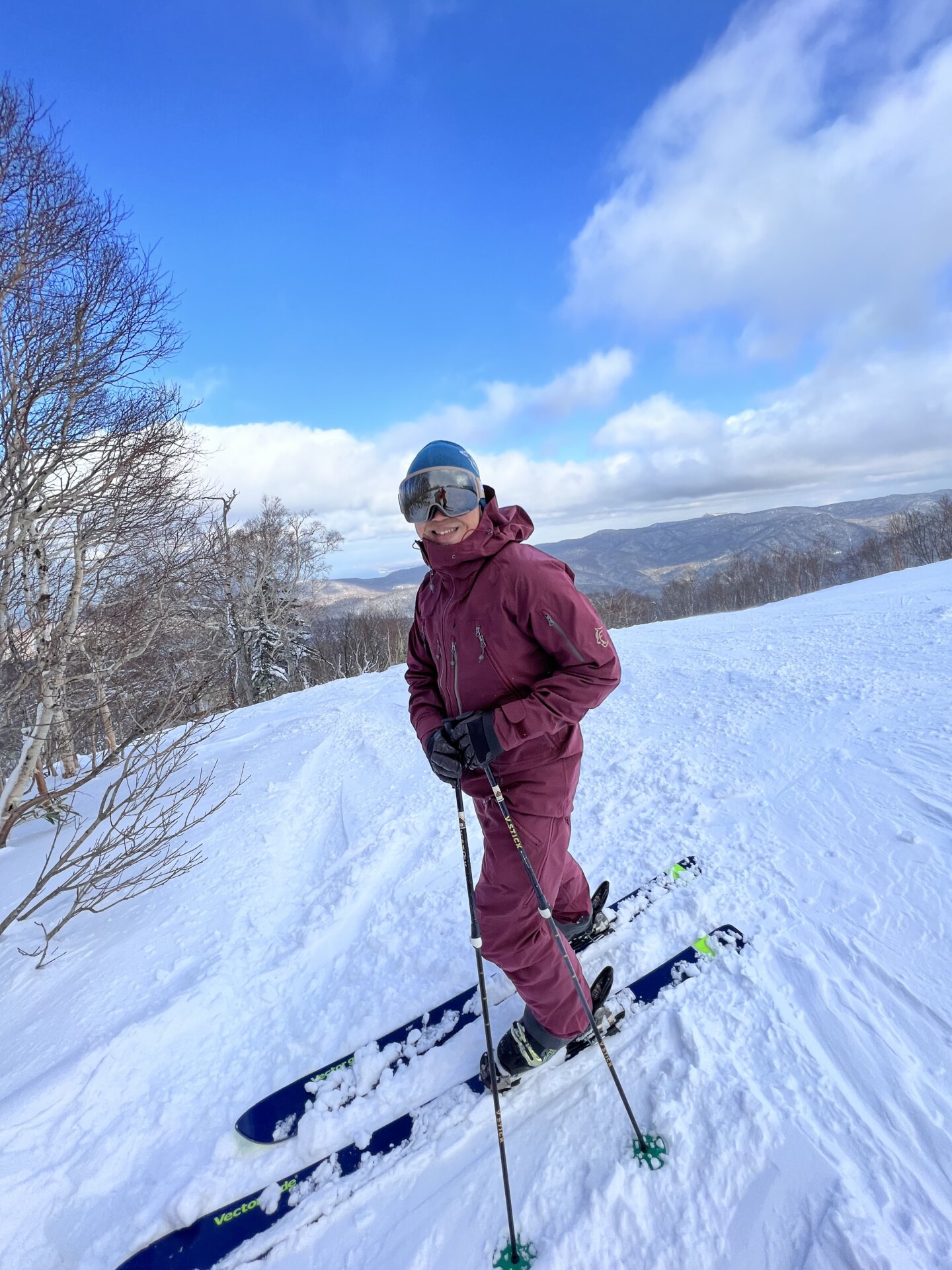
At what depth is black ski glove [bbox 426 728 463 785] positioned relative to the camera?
75.5 inches

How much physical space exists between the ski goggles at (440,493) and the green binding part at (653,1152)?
87.2 inches

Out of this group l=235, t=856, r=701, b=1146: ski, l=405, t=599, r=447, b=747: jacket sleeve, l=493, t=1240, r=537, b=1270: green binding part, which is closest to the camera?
l=493, t=1240, r=537, b=1270: green binding part

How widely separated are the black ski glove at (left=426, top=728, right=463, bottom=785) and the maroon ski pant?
18 cm

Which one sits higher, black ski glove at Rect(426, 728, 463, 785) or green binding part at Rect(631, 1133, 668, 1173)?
black ski glove at Rect(426, 728, 463, 785)

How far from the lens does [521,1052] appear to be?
198 cm

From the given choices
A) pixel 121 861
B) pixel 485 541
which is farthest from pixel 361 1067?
pixel 121 861

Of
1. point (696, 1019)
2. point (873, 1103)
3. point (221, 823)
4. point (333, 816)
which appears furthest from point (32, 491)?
point (873, 1103)

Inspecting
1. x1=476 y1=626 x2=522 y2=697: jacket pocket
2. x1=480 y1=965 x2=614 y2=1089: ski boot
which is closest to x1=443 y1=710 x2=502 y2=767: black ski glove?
x1=476 y1=626 x2=522 y2=697: jacket pocket

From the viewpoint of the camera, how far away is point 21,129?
16.6 ft

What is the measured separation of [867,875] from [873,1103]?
127cm

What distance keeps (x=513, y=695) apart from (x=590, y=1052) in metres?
1.50

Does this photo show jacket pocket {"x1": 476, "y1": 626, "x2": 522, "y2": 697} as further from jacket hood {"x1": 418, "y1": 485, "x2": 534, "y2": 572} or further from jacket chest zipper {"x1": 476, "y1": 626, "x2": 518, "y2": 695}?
jacket hood {"x1": 418, "y1": 485, "x2": 534, "y2": 572}

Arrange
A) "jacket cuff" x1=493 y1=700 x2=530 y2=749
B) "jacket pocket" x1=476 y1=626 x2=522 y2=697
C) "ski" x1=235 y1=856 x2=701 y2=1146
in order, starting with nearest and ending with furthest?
"jacket cuff" x1=493 y1=700 x2=530 y2=749
"jacket pocket" x1=476 y1=626 x2=522 y2=697
"ski" x1=235 y1=856 x2=701 y2=1146

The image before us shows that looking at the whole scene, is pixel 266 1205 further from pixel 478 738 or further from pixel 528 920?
pixel 478 738
